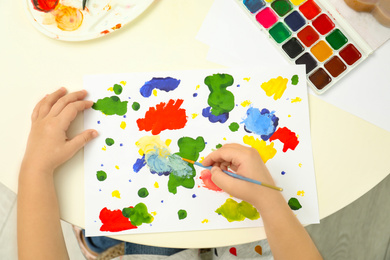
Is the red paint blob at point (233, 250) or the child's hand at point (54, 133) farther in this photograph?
the red paint blob at point (233, 250)

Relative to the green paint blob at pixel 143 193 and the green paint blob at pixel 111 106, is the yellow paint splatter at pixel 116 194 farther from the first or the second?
the green paint blob at pixel 111 106

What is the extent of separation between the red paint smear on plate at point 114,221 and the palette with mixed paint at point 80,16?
393mm

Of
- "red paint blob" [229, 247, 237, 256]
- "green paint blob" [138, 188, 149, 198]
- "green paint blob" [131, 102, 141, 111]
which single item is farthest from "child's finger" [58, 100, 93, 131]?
"red paint blob" [229, 247, 237, 256]

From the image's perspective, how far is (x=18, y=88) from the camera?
2.50ft

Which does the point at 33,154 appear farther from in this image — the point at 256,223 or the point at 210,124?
the point at 256,223

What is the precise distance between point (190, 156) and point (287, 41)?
34cm

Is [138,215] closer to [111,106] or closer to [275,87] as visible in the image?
[111,106]

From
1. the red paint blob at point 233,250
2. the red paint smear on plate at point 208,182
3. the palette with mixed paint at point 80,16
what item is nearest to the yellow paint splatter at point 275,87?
the red paint smear on plate at point 208,182

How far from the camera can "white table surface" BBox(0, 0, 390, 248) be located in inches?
28.5

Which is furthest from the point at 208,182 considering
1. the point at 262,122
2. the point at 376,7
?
the point at 376,7

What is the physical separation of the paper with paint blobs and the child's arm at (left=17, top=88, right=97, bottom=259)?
42 millimetres

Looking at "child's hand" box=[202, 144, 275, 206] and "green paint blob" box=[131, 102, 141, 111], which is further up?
"green paint blob" box=[131, 102, 141, 111]

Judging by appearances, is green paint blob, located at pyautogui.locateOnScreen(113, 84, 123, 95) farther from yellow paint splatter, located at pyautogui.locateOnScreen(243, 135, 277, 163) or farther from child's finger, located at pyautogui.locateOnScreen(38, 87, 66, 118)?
yellow paint splatter, located at pyautogui.locateOnScreen(243, 135, 277, 163)

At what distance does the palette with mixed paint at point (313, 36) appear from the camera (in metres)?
0.75
